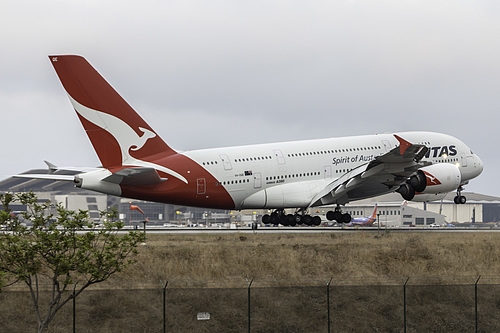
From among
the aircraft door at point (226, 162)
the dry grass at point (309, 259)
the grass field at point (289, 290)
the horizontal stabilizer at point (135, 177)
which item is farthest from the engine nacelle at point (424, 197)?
the horizontal stabilizer at point (135, 177)

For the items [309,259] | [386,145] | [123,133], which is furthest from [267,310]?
[386,145]

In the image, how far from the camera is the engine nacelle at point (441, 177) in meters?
58.2

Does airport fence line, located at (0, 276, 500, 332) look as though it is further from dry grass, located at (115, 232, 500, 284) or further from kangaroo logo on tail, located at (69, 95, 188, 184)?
kangaroo logo on tail, located at (69, 95, 188, 184)

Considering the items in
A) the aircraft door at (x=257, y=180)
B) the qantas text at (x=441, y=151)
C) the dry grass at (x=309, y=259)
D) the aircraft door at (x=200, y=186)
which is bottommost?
the dry grass at (x=309, y=259)

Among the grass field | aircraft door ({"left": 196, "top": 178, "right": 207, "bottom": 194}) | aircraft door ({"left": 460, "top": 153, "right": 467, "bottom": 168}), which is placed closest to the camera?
the grass field

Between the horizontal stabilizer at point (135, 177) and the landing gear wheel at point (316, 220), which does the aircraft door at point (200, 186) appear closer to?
the horizontal stabilizer at point (135, 177)

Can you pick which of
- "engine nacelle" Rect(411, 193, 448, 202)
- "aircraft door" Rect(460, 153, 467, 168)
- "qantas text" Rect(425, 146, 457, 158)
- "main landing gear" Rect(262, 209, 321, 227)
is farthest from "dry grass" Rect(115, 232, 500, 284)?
"aircraft door" Rect(460, 153, 467, 168)

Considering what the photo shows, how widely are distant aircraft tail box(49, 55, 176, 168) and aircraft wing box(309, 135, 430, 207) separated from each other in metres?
14.1

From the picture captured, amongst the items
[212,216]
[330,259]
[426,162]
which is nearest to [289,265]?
[330,259]

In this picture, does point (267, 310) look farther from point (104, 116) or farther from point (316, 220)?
point (316, 220)

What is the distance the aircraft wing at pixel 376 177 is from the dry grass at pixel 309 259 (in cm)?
631

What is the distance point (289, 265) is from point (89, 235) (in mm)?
19545

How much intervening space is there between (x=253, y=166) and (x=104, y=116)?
11.4 meters

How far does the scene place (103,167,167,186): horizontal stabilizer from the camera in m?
49.2
